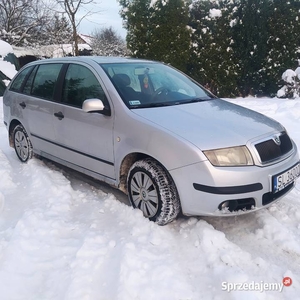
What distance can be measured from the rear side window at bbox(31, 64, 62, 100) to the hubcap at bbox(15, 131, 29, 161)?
74 cm

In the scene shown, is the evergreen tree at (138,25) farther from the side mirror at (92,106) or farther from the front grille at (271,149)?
the front grille at (271,149)

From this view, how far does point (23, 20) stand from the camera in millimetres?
21859

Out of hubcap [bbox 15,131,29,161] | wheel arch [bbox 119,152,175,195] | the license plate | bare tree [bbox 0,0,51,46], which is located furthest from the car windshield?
bare tree [bbox 0,0,51,46]

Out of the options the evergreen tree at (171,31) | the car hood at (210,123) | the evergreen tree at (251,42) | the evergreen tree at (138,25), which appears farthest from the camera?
the evergreen tree at (138,25)

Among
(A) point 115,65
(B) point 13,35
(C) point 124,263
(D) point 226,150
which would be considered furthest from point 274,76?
(B) point 13,35

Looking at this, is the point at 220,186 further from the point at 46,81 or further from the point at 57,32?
the point at 57,32

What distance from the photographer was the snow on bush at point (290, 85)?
973 centimetres

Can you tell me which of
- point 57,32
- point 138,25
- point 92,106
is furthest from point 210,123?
point 57,32

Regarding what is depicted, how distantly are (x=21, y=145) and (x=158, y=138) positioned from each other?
9.67ft

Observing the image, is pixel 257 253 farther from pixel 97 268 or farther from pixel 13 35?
pixel 13 35

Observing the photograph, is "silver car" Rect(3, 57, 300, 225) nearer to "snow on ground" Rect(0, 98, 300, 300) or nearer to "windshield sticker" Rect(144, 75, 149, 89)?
"windshield sticker" Rect(144, 75, 149, 89)

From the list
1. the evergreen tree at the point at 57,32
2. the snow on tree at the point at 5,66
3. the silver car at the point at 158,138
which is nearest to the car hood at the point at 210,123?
the silver car at the point at 158,138

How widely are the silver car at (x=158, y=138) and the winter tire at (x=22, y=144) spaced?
0.27 m

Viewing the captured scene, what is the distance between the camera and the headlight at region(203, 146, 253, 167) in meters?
2.76
